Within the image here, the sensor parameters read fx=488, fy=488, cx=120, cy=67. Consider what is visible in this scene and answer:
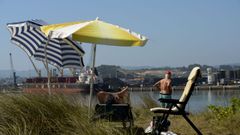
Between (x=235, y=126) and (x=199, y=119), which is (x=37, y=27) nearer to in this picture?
(x=199, y=119)

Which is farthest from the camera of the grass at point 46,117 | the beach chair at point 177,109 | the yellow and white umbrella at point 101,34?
the yellow and white umbrella at point 101,34

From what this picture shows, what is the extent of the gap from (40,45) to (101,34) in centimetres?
554

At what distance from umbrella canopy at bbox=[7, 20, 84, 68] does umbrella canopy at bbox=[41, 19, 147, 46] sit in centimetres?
432

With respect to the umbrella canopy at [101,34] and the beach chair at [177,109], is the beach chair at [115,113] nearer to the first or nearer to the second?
the beach chair at [177,109]

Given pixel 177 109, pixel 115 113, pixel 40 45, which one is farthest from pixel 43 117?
pixel 40 45

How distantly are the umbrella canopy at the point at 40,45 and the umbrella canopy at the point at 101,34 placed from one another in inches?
170

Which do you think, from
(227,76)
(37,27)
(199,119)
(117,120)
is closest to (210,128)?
(199,119)

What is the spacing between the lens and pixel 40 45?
1318 cm

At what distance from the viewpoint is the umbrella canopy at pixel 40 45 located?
12.9 m

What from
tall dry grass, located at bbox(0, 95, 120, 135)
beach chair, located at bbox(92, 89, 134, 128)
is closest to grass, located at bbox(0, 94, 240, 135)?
tall dry grass, located at bbox(0, 95, 120, 135)

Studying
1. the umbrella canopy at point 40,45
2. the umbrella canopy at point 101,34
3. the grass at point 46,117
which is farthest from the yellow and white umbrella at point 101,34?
the umbrella canopy at point 40,45

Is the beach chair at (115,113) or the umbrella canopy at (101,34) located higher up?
the umbrella canopy at (101,34)

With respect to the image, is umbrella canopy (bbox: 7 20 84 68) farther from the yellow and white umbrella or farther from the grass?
the grass

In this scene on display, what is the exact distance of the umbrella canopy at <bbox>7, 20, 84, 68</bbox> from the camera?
12867mm
